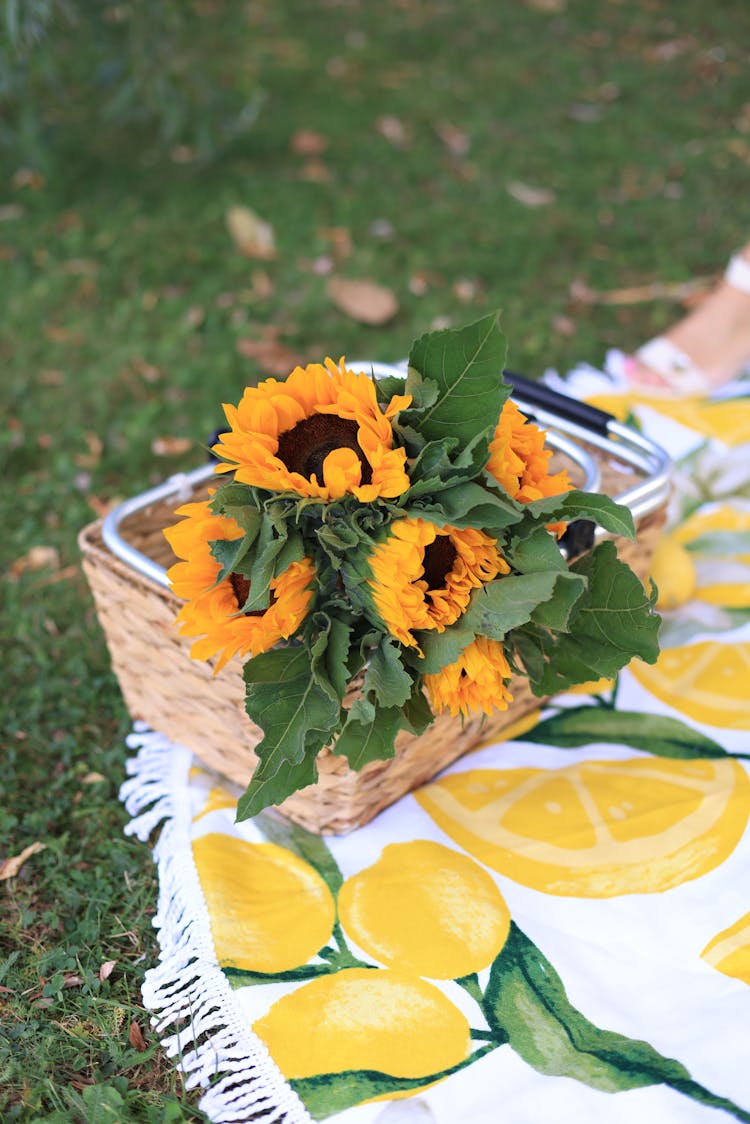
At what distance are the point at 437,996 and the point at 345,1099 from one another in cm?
14

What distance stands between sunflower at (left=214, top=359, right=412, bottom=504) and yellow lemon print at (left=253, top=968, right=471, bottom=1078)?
538 millimetres

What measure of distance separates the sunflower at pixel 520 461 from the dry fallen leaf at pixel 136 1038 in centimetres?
70

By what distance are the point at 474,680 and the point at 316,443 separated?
0.28m

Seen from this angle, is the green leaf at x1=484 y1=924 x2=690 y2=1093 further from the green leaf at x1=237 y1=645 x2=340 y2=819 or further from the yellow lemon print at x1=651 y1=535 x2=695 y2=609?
the yellow lemon print at x1=651 y1=535 x2=695 y2=609

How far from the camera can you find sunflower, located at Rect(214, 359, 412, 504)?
0.93m

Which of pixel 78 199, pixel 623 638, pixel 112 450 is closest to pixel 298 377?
pixel 623 638

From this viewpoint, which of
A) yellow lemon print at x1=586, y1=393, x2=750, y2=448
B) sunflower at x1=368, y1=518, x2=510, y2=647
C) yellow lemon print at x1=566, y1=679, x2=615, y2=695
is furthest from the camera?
yellow lemon print at x1=586, y1=393, x2=750, y2=448

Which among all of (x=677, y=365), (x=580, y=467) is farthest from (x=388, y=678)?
(x=677, y=365)

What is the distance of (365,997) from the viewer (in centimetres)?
107

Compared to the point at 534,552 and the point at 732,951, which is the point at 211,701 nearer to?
the point at 534,552

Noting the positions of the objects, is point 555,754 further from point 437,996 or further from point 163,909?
point 163,909

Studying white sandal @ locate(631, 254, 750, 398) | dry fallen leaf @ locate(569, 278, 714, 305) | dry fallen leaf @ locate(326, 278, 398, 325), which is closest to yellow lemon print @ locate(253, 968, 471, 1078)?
white sandal @ locate(631, 254, 750, 398)

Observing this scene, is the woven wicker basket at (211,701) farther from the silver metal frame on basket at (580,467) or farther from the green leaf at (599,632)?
the green leaf at (599,632)

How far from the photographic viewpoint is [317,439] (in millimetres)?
971
